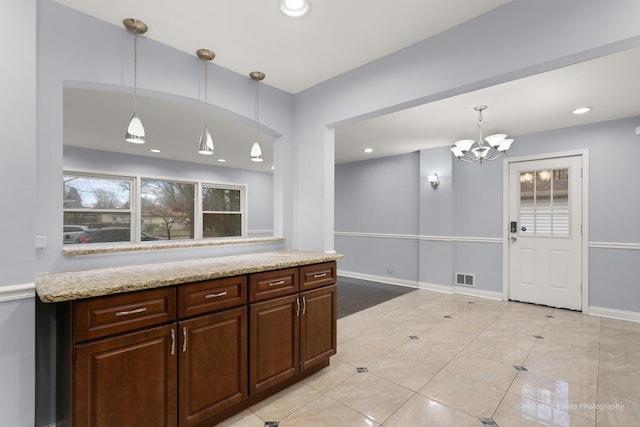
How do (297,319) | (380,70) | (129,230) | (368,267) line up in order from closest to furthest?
(297,319), (380,70), (129,230), (368,267)

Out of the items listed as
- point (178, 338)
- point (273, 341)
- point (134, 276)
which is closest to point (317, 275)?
point (273, 341)

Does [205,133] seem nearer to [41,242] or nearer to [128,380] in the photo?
[41,242]

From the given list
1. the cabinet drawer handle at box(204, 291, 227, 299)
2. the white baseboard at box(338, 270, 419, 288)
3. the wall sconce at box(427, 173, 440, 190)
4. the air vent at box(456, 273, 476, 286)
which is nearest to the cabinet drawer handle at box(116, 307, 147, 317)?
the cabinet drawer handle at box(204, 291, 227, 299)

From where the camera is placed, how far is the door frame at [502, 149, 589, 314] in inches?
160

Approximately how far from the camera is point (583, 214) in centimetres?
410

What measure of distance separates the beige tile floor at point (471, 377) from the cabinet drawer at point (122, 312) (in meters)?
0.89

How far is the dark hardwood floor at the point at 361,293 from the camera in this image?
4.43 m

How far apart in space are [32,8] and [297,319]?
2.40 metres

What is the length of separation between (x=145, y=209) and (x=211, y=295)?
205 inches

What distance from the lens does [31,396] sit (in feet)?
5.20

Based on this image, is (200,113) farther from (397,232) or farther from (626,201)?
(626,201)

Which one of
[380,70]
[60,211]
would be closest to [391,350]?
[380,70]

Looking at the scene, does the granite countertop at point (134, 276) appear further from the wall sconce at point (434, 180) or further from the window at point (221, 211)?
the window at point (221, 211)

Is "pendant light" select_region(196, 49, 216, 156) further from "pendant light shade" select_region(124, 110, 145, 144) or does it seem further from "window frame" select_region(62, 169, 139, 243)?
"window frame" select_region(62, 169, 139, 243)
